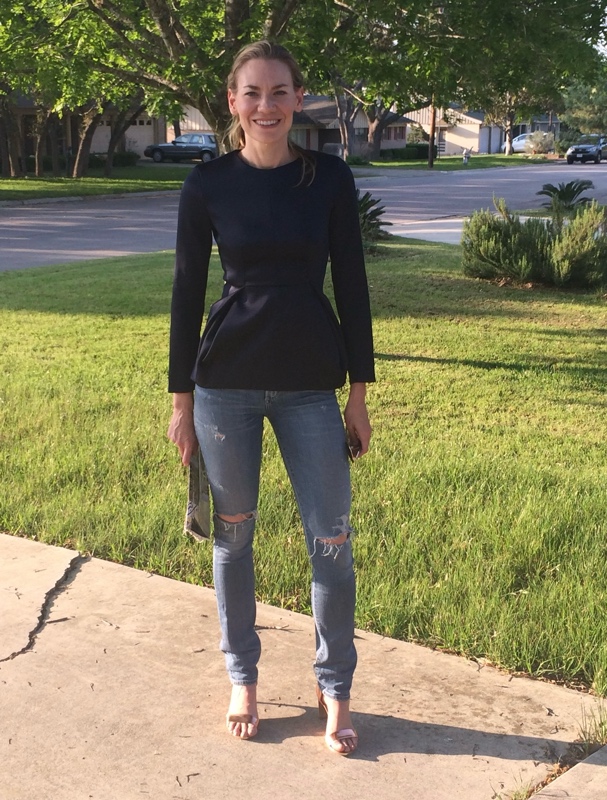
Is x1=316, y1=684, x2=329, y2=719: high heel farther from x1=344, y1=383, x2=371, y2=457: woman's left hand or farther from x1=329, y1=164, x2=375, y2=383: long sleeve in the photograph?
x1=329, y1=164, x2=375, y2=383: long sleeve

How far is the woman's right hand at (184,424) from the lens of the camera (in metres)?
2.98

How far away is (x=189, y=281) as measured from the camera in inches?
114

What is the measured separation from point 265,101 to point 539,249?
10.2m

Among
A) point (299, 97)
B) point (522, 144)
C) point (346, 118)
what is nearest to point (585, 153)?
point (346, 118)

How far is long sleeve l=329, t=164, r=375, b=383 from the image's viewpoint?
2852mm

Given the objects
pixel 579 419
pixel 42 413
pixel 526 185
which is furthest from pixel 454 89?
pixel 526 185

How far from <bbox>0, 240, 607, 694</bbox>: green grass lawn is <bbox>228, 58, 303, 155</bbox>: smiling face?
185 cm

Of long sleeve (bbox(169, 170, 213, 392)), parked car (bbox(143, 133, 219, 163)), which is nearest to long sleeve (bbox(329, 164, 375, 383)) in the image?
long sleeve (bbox(169, 170, 213, 392))

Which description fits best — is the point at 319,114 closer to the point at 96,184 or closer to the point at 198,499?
the point at 96,184

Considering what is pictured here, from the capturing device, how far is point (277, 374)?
2797 mm

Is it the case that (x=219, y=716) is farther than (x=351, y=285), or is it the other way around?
(x=219, y=716)

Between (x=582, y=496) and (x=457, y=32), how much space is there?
4646mm

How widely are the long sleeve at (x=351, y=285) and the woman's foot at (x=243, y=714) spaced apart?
3.27ft

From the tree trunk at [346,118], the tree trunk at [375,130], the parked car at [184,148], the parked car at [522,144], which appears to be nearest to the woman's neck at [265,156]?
the parked car at [184,148]
